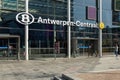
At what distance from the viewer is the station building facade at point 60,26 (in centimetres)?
3672

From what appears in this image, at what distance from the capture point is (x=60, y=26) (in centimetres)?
4153

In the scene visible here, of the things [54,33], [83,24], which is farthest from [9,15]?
[83,24]

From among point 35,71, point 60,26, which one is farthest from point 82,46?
point 35,71

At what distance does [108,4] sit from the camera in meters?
48.2

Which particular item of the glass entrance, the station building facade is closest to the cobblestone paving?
the station building facade

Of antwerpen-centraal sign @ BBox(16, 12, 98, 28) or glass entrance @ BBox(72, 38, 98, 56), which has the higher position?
antwerpen-centraal sign @ BBox(16, 12, 98, 28)

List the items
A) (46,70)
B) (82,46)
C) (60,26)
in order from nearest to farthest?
(46,70) → (60,26) → (82,46)

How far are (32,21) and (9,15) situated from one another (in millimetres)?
2741

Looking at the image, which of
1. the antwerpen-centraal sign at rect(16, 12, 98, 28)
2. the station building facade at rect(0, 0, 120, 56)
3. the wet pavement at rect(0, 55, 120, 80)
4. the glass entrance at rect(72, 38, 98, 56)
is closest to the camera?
the wet pavement at rect(0, 55, 120, 80)

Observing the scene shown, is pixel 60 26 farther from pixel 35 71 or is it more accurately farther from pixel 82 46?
pixel 35 71

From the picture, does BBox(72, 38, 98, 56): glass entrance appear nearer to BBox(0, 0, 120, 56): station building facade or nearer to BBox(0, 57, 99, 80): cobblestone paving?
BBox(0, 0, 120, 56): station building facade

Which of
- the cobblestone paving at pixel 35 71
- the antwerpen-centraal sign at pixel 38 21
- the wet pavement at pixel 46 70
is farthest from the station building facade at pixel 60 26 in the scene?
the cobblestone paving at pixel 35 71

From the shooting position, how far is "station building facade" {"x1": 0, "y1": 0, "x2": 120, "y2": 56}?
3672 centimetres

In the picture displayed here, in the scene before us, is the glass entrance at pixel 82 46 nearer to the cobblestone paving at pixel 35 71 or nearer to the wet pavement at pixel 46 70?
the wet pavement at pixel 46 70
